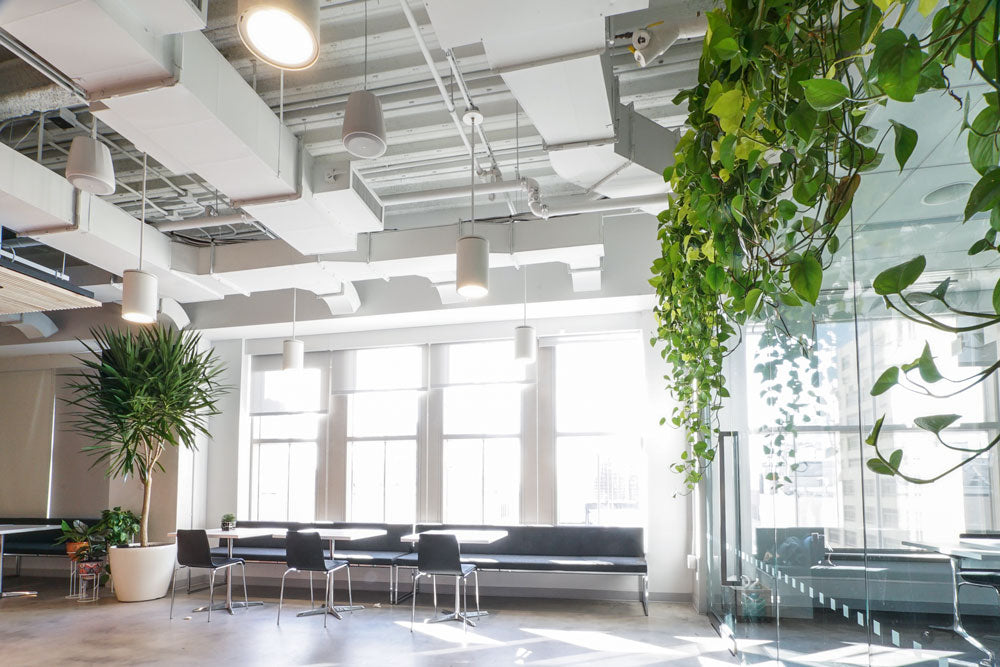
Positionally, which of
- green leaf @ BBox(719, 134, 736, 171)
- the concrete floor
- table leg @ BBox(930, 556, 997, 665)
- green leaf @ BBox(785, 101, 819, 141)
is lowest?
the concrete floor

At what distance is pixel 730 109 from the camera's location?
0.88m

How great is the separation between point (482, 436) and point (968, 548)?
7555mm

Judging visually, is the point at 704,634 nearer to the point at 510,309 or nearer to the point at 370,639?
the point at 370,639

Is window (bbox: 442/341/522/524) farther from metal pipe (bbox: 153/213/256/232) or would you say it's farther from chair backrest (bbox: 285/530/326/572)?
metal pipe (bbox: 153/213/256/232)

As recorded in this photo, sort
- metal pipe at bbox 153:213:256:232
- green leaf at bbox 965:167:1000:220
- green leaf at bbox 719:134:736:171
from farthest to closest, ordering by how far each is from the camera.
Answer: metal pipe at bbox 153:213:256:232, green leaf at bbox 719:134:736:171, green leaf at bbox 965:167:1000:220

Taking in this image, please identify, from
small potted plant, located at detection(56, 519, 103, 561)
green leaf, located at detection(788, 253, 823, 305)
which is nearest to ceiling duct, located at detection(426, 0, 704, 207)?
green leaf, located at detection(788, 253, 823, 305)

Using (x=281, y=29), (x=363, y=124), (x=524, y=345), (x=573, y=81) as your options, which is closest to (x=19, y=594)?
(x=524, y=345)

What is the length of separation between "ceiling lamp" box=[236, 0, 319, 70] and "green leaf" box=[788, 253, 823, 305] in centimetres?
235

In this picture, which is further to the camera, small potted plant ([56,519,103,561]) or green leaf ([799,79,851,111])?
small potted plant ([56,519,103,561])

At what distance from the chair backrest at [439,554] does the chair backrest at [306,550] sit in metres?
1.03

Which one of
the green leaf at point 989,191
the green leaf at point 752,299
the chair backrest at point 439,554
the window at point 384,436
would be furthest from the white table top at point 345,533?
the green leaf at point 989,191

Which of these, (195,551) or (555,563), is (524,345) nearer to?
(555,563)

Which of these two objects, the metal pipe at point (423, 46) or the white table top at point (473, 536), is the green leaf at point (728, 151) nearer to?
the metal pipe at point (423, 46)

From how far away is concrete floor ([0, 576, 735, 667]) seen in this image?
5.71m
